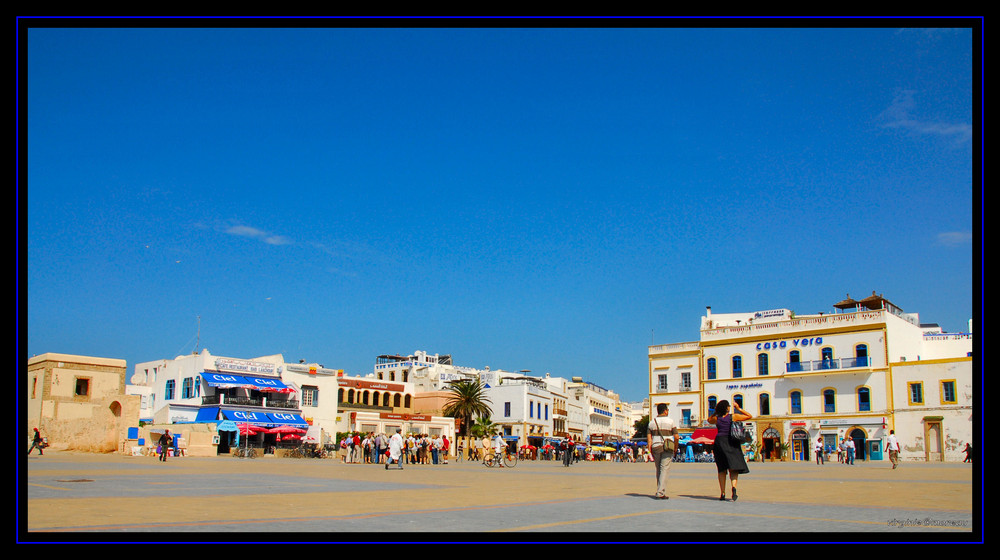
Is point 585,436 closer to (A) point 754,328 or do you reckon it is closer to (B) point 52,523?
(A) point 754,328

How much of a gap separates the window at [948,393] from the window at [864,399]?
468cm

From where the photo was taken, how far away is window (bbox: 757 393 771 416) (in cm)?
5862

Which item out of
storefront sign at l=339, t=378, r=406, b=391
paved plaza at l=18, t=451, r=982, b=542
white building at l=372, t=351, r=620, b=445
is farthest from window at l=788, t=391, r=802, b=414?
paved plaza at l=18, t=451, r=982, b=542

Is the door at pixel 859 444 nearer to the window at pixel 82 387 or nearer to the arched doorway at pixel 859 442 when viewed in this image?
the arched doorway at pixel 859 442

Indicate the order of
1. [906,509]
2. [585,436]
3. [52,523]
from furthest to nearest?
1. [585,436]
2. [906,509]
3. [52,523]

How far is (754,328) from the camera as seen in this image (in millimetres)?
60125

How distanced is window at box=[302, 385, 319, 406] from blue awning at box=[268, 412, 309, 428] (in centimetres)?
402

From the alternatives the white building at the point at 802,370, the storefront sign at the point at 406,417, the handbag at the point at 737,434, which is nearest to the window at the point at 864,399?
the white building at the point at 802,370

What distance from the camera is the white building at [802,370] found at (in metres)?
53.6

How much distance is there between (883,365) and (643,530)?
5202cm
